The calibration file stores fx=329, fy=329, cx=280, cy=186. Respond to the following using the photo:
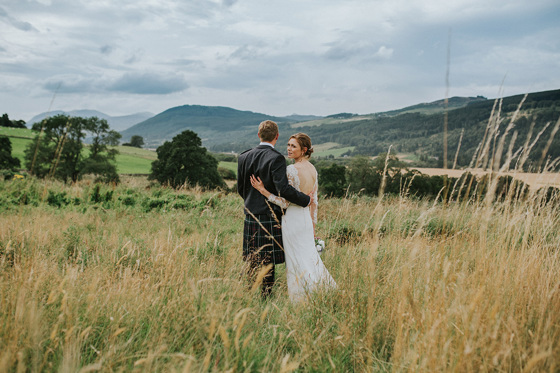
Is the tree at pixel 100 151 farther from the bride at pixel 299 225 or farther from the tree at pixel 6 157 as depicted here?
the bride at pixel 299 225

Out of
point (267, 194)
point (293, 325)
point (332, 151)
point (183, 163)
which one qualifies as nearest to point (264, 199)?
point (267, 194)

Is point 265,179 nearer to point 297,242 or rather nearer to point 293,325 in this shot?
point 297,242

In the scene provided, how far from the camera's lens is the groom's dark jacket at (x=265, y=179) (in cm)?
376

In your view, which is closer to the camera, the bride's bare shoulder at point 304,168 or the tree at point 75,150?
the bride's bare shoulder at point 304,168

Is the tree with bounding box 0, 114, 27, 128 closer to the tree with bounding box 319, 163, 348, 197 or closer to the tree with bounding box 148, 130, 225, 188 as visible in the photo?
the tree with bounding box 148, 130, 225, 188

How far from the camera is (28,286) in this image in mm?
2414

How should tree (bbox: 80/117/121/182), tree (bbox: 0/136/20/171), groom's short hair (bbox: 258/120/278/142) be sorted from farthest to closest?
tree (bbox: 0/136/20/171), tree (bbox: 80/117/121/182), groom's short hair (bbox: 258/120/278/142)

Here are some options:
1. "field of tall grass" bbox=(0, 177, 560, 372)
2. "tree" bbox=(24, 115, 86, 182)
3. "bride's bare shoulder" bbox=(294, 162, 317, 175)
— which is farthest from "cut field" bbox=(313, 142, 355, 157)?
"field of tall grass" bbox=(0, 177, 560, 372)

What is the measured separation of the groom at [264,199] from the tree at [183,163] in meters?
25.4

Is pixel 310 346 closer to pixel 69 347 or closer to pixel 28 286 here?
pixel 69 347

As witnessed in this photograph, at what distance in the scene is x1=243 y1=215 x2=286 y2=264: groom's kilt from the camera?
3996mm

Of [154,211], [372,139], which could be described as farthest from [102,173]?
[372,139]

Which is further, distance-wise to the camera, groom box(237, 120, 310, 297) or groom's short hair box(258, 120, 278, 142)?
groom's short hair box(258, 120, 278, 142)

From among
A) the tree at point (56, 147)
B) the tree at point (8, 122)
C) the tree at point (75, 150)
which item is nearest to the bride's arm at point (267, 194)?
the tree at point (56, 147)
